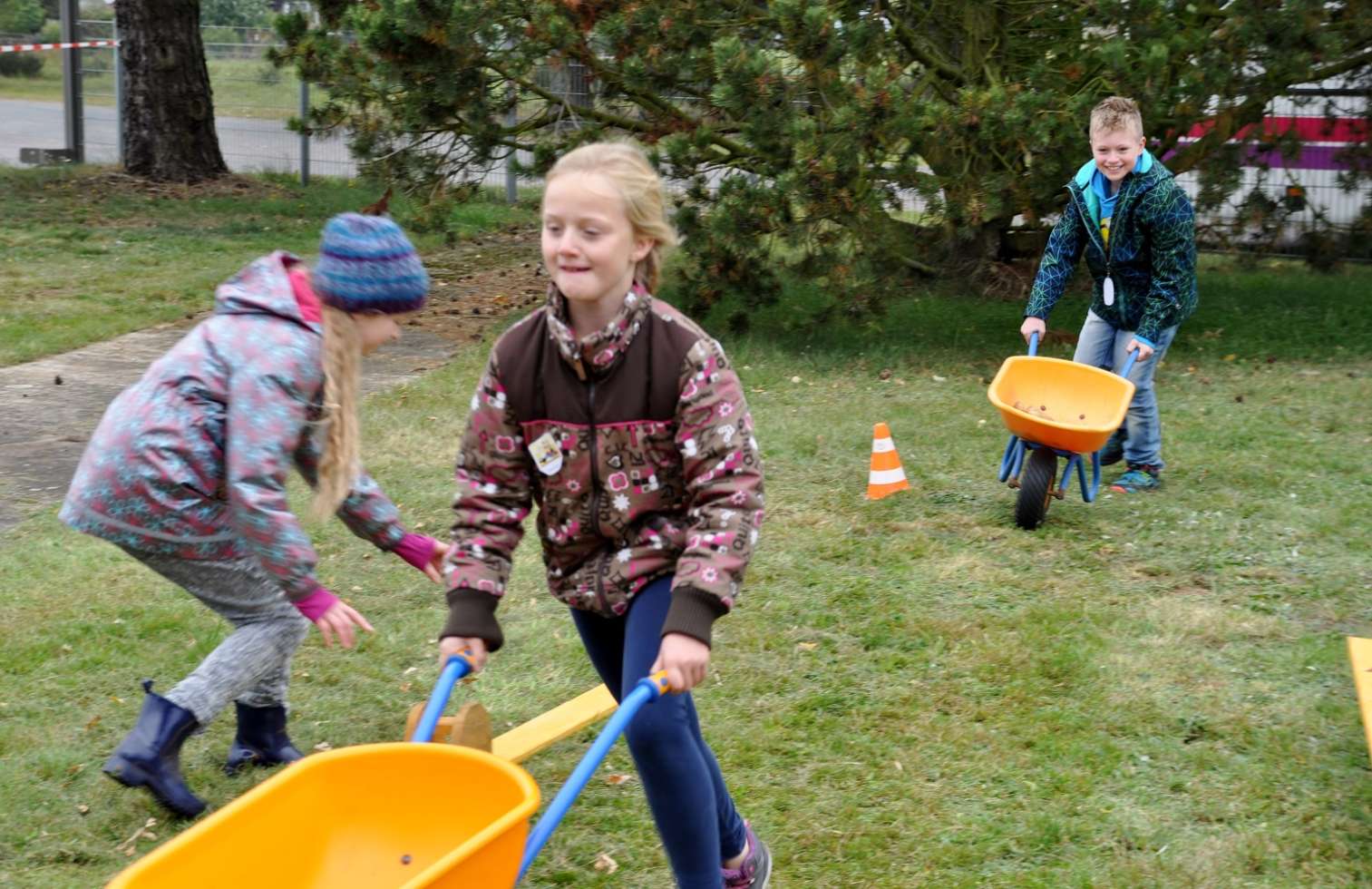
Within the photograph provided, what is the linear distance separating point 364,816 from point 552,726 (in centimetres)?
141

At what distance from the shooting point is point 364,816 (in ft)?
8.78

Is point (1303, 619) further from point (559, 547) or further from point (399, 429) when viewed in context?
point (399, 429)

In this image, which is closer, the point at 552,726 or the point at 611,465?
the point at 611,465

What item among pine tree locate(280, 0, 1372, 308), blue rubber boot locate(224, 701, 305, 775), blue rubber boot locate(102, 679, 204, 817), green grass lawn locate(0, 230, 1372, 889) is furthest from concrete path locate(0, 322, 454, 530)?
blue rubber boot locate(102, 679, 204, 817)

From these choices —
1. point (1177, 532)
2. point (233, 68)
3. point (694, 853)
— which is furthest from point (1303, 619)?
point (233, 68)

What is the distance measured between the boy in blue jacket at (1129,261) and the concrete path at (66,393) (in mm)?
3302

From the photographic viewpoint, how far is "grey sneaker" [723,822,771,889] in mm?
3205

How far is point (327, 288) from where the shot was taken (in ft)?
10.9

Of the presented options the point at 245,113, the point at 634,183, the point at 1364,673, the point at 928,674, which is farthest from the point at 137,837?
the point at 245,113

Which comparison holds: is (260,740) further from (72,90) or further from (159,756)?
(72,90)

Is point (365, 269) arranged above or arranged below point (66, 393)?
above

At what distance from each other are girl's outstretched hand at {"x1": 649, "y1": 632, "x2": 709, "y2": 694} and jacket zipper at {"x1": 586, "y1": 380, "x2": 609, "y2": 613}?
27 centimetres

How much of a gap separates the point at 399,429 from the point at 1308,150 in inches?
273

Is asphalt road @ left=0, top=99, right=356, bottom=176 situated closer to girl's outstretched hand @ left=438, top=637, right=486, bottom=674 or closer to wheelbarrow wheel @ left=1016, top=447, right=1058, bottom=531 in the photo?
wheelbarrow wheel @ left=1016, top=447, right=1058, bottom=531
